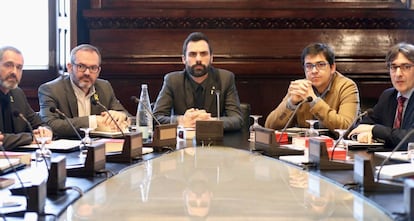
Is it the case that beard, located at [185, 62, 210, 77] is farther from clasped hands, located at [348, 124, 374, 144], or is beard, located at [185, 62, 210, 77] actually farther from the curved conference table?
the curved conference table

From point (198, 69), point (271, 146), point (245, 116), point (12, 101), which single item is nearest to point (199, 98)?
point (198, 69)

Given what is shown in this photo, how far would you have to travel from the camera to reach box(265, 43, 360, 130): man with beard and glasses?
154 inches

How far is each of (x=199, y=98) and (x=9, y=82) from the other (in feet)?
4.35

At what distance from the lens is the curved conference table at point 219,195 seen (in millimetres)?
1739

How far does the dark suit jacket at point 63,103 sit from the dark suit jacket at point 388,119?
1644 mm

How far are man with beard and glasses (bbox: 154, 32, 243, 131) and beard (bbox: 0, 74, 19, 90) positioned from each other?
0.99 m

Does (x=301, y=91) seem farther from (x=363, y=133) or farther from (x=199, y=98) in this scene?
(x=199, y=98)

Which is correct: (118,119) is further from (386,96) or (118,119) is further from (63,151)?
(386,96)

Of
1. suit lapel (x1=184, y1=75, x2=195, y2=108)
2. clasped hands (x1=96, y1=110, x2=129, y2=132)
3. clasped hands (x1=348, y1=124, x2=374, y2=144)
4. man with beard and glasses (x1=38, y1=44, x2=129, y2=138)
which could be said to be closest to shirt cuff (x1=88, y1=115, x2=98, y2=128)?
clasped hands (x1=96, y1=110, x2=129, y2=132)

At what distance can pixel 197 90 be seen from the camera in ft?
14.6

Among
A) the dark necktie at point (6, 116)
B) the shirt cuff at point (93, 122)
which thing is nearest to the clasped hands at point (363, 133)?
the shirt cuff at point (93, 122)

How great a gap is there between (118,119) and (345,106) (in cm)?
143

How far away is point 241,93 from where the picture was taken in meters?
5.31

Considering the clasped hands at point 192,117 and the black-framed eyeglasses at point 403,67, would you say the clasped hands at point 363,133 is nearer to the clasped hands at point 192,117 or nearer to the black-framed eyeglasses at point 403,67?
the black-framed eyeglasses at point 403,67
